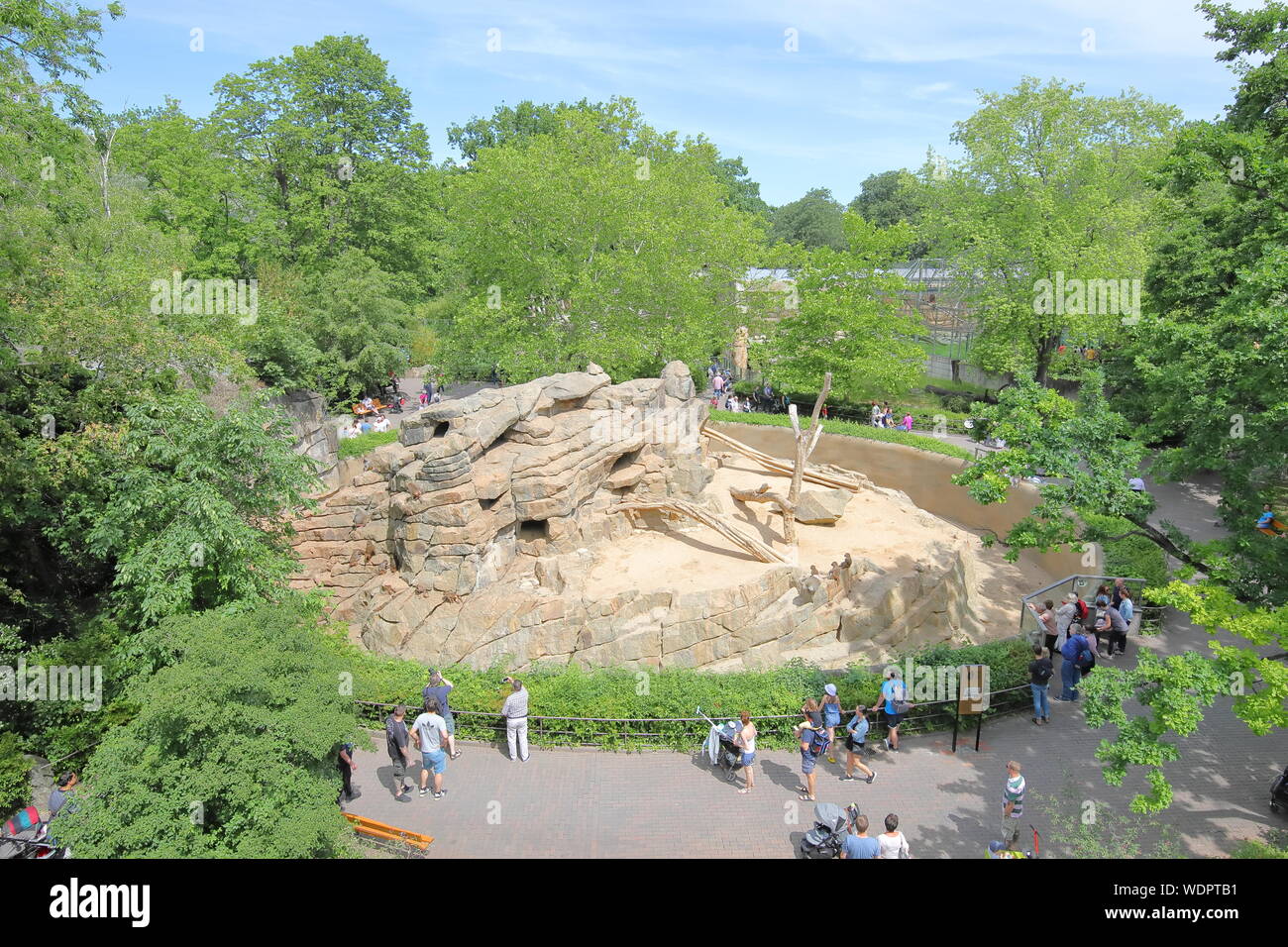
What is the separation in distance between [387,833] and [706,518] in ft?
40.3

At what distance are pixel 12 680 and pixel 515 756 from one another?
30.7 feet

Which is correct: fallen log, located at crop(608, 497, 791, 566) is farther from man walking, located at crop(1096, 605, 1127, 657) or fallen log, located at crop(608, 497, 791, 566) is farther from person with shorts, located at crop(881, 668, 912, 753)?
man walking, located at crop(1096, 605, 1127, 657)

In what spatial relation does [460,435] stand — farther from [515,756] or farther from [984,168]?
[984,168]

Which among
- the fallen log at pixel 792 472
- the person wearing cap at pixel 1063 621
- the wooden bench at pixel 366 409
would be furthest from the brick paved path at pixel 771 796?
the wooden bench at pixel 366 409

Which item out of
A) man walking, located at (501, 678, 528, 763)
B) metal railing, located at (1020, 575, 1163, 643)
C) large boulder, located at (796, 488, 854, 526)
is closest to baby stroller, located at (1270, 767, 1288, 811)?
metal railing, located at (1020, 575, 1163, 643)

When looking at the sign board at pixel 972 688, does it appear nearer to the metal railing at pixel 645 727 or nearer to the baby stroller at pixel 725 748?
the metal railing at pixel 645 727

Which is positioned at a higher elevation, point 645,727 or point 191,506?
point 191,506

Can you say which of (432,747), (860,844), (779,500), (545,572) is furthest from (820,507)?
(432,747)

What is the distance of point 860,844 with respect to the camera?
10375mm

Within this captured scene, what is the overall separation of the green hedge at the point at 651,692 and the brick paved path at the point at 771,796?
381 mm

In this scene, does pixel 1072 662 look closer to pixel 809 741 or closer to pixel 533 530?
pixel 809 741

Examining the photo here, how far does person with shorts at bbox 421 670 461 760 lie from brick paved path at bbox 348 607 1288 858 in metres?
0.32

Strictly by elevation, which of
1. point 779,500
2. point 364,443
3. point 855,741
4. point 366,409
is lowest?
point 855,741

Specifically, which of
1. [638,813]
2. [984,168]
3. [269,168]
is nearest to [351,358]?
[269,168]
